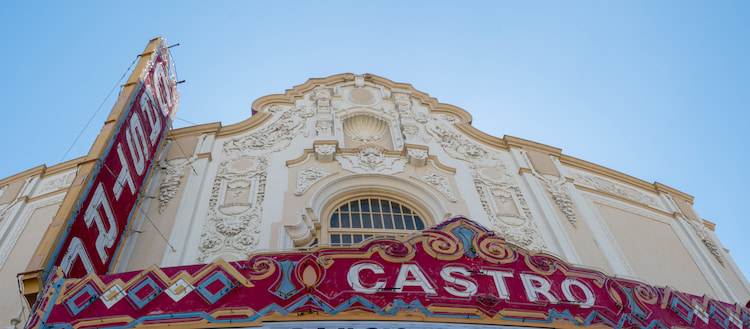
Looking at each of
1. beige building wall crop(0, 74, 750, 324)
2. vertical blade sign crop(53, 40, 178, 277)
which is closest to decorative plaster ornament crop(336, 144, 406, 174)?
beige building wall crop(0, 74, 750, 324)

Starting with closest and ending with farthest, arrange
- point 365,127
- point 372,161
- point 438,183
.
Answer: point 438,183
point 372,161
point 365,127

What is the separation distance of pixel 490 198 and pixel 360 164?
9.82ft

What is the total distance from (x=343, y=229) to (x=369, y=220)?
68cm

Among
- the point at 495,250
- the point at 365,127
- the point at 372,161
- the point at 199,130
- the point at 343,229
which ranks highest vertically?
the point at 365,127

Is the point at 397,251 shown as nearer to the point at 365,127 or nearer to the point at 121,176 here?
the point at 121,176

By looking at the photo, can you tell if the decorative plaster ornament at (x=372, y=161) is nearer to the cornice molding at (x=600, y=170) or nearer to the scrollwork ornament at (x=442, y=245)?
the cornice molding at (x=600, y=170)

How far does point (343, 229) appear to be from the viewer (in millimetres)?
11688

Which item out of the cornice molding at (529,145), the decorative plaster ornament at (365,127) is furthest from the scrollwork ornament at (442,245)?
the cornice molding at (529,145)

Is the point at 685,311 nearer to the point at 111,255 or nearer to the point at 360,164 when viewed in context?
the point at 360,164

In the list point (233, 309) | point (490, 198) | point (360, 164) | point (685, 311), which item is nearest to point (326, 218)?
point (360, 164)

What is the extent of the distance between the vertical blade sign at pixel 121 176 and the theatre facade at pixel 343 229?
0.15 feet

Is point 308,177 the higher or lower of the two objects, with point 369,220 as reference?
higher

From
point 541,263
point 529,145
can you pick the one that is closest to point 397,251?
point 541,263

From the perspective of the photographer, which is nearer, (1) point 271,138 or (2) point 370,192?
(2) point 370,192
